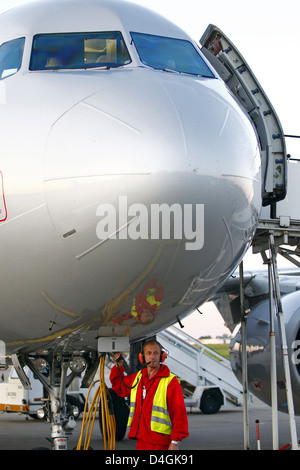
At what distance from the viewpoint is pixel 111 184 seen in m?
4.29

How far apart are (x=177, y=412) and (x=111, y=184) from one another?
179 cm

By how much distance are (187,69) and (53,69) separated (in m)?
1.15

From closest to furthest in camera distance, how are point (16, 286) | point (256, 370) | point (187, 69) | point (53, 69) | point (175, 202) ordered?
point (175, 202)
point (16, 286)
point (53, 69)
point (187, 69)
point (256, 370)

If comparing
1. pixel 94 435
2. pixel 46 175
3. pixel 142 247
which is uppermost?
pixel 46 175

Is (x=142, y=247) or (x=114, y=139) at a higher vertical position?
(x=114, y=139)

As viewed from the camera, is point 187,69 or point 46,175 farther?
point 187,69

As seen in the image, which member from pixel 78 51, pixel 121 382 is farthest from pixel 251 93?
pixel 121 382

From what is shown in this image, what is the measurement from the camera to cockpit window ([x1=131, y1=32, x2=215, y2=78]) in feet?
17.9

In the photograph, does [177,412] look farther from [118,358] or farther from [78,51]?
[78,51]

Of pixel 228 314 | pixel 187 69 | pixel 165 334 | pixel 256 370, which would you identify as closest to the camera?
pixel 187 69

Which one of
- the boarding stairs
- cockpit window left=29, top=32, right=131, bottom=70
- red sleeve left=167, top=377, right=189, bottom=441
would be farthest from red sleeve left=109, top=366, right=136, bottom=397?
the boarding stairs

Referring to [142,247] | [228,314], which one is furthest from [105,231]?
[228,314]

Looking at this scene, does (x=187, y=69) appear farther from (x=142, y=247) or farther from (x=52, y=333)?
(x=52, y=333)

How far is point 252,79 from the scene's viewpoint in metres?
8.66
